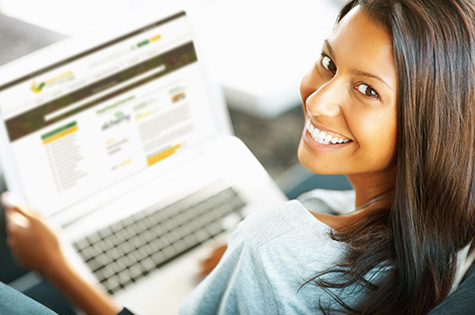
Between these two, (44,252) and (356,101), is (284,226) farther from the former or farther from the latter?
(44,252)

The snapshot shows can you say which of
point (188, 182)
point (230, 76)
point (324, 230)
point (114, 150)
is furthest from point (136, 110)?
point (230, 76)

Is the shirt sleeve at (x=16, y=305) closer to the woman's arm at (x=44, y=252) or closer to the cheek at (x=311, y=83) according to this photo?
the woman's arm at (x=44, y=252)

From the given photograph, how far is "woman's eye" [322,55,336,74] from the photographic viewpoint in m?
0.90

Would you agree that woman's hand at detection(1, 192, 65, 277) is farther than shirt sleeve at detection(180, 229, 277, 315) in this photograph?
Yes

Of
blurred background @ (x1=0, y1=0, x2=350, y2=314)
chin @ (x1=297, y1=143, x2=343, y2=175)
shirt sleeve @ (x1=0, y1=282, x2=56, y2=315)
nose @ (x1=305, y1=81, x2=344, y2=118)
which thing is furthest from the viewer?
blurred background @ (x1=0, y1=0, x2=350, y2=314)

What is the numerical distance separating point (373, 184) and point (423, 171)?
20cm

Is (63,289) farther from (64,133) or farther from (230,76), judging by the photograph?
(230,76)

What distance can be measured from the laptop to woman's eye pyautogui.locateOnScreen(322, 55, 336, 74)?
29 centimetres

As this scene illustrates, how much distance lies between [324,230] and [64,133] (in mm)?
518

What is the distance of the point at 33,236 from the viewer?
1013 mm

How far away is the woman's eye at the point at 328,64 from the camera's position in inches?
35.5

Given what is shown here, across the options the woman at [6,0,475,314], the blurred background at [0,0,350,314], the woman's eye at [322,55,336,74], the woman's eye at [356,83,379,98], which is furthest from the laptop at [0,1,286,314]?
the blurred background at [0,0,350,314]

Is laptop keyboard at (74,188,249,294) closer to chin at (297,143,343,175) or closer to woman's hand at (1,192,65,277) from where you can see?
woman's hand at (1,192,65,277)

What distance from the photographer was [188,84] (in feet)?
3.62
